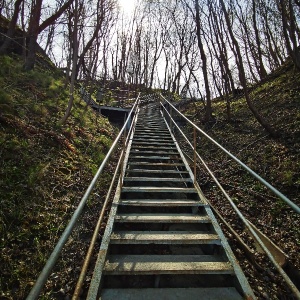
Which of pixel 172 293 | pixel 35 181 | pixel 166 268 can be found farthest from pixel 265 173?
pixel 35 181

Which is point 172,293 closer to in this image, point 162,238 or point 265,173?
point 162,238

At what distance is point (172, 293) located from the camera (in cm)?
214

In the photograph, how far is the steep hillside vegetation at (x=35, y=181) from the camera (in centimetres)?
259

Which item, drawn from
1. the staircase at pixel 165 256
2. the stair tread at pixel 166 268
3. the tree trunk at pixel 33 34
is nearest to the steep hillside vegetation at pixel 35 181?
the staircase at pixel 165 256

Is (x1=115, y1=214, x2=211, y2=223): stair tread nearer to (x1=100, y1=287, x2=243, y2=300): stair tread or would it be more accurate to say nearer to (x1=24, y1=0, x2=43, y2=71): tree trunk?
(x1=100, y1=287, x2=243, y2=300): stair tread

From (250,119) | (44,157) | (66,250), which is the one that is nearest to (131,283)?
(66,250)

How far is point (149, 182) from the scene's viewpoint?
14.8 ft

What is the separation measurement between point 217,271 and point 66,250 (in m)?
1.85

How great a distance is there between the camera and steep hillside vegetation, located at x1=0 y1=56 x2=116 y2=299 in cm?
259

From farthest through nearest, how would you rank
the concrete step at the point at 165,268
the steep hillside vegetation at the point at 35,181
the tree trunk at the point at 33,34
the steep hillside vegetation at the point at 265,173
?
the tree trunk at the point at 33,34
the steep hillside vegetation at the point at 265,173
the steep hillside vegetation at the point at 35,181
the concrete step at the point at 165,268

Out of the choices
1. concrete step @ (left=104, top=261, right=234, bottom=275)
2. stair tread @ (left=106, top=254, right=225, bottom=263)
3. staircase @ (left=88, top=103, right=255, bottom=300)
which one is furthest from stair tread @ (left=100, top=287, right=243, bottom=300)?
stair tread @ (left=106, top=254, right=225, bottom=263)

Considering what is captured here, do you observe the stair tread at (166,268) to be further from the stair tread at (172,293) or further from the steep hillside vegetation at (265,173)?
the steep hillside vegetation at (265,173)

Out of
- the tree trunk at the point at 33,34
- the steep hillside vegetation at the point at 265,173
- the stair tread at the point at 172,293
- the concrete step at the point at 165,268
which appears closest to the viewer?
the stair tread at the point at 172,293

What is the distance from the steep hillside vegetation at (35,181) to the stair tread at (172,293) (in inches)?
30.0
